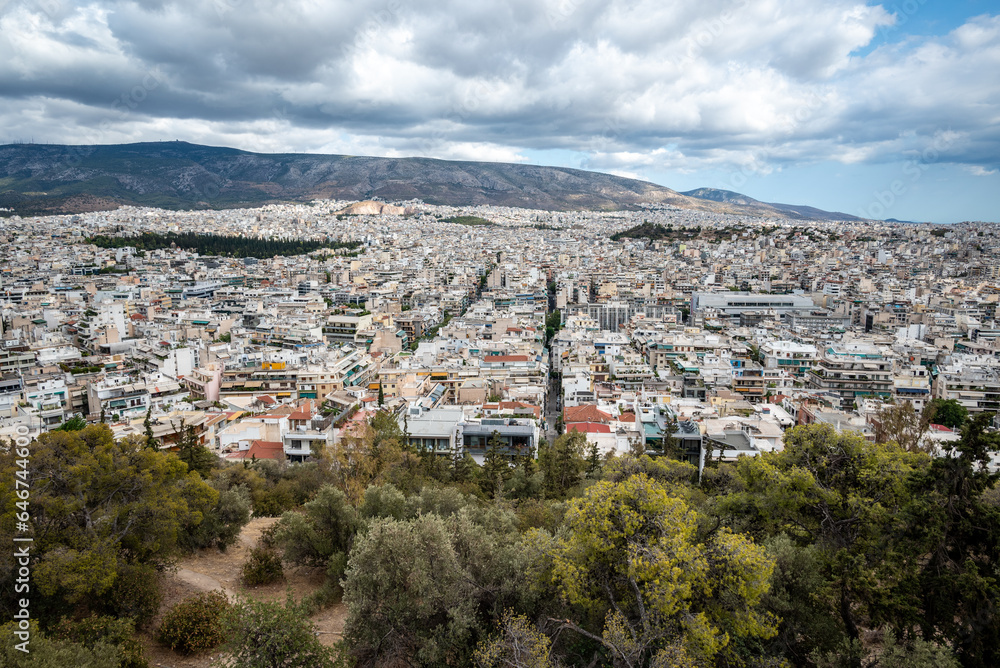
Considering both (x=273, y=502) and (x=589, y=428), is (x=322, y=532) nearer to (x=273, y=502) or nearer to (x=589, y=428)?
(x=273, y=502)

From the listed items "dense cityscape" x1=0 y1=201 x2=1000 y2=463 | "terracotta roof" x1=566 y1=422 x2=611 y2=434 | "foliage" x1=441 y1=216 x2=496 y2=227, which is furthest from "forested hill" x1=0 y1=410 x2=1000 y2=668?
"foliage" x1=441 y1=216 x2=496 y2=227

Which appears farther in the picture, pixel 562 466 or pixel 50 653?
pixel 562 466

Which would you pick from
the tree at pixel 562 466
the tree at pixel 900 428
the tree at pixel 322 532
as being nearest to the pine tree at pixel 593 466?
the tree at pixel 562 466

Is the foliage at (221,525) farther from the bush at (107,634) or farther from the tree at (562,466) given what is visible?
the tree at (562,466)

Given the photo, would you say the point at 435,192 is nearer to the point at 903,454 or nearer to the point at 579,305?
the point at 579,305

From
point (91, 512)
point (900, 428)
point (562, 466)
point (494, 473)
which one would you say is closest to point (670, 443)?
point (562, 466)
